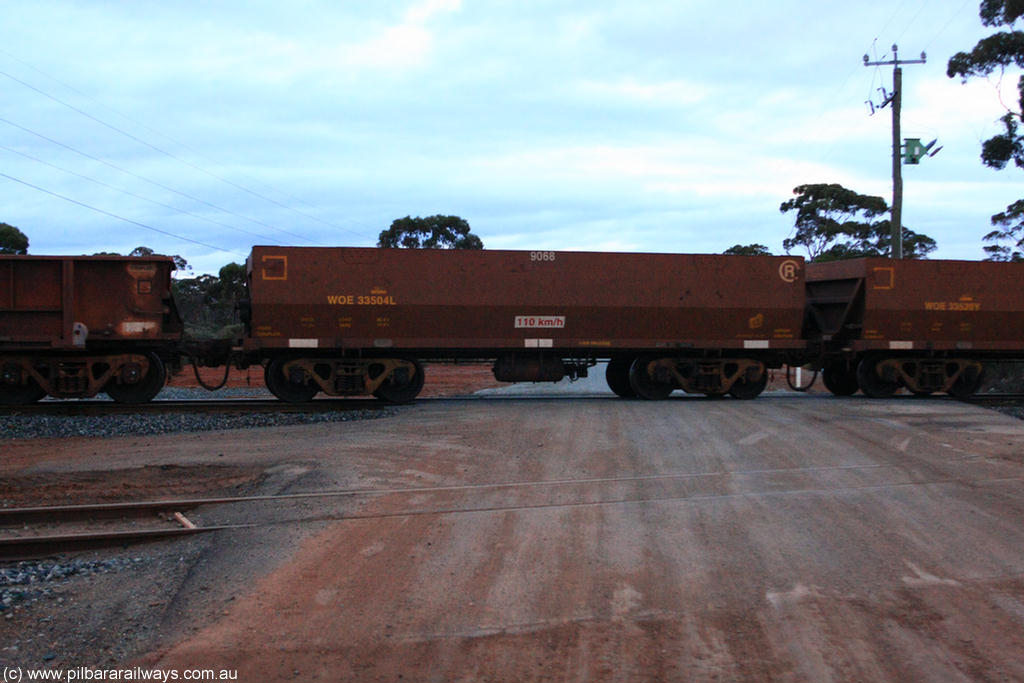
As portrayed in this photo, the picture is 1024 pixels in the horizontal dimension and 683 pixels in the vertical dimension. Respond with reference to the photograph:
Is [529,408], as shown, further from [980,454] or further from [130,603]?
[130,603]

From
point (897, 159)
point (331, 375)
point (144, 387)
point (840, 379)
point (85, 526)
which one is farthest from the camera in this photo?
point (897, 159)

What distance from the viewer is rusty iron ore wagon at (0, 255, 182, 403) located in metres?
14.6

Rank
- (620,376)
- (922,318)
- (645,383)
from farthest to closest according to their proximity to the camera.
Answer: (620,376), (922,318), (645,383)

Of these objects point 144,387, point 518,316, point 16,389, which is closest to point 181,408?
point 144,387

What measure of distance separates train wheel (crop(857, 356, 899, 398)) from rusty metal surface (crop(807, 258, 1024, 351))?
68 cm

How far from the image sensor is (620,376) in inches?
712

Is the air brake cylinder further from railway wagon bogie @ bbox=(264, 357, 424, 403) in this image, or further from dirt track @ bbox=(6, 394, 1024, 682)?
dirt track @ bbox=(6, 394, 1024, 682)

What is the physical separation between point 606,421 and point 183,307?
35.1 m

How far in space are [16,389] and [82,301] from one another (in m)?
2.15

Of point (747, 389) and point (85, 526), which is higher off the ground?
point (747, 389)

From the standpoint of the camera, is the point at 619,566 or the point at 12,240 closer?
the point at 619,566

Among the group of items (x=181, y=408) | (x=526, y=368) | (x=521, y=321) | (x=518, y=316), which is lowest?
(x=181, y=408)

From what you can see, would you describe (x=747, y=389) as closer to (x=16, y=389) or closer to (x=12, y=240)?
(x=16, y=389)

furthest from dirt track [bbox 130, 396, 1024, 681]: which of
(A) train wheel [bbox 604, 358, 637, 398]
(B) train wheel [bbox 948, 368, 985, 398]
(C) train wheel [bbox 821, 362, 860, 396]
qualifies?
(B) train wheel [bbox 948, 368, 985, 398]
